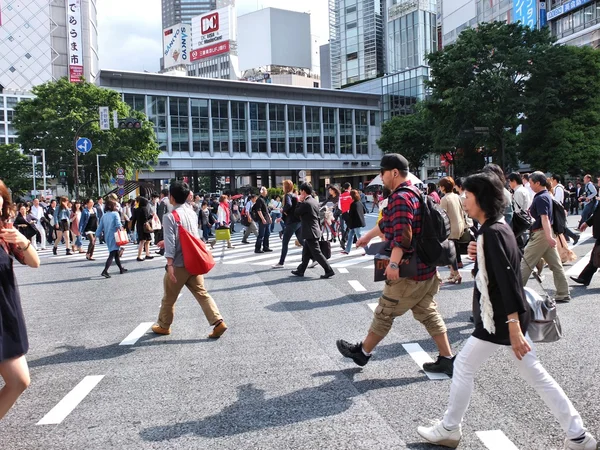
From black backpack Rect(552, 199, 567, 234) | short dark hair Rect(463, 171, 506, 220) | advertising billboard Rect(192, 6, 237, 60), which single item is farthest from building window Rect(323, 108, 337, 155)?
short dark hair Rect(463, 171, 506, 220)

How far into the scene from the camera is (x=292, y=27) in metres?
102

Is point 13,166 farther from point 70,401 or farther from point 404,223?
point 404,223

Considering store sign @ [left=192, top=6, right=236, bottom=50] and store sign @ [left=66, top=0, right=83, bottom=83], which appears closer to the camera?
store sign @ [left=66, top=0, right=83, bottom=83]

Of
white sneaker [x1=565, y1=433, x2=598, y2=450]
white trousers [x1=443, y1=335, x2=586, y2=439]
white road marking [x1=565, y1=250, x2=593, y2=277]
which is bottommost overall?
white road marking [x1=565, y1=250, x2=593, y2=277]

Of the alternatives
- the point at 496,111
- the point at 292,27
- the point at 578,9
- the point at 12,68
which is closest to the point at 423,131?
the point at 578,9

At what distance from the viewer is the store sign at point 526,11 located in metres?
58.0

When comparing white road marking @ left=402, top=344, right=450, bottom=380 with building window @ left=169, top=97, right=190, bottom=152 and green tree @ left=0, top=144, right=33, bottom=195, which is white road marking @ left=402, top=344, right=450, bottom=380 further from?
building window @ left=169, top=97, right=190, bottom=152

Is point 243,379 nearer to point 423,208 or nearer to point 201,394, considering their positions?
point 201,394

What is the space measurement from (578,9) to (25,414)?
195 ft

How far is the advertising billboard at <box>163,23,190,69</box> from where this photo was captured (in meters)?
132

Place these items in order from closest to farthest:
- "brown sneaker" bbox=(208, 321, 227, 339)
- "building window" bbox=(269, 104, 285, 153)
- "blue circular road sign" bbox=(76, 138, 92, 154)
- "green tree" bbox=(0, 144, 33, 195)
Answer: "brown sneaker" bbox=(208, 321, 227, 339) → "blue circular road sign" bbox=(76, 138, 92, 154) → "green tree" bbox=(0, 144, 33, 195) → "building window" bbox=(269, 104, 285, 153)

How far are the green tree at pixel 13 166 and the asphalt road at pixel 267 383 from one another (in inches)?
1702

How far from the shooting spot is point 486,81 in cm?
3741

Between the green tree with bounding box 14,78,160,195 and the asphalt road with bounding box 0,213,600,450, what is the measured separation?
1322 inches
